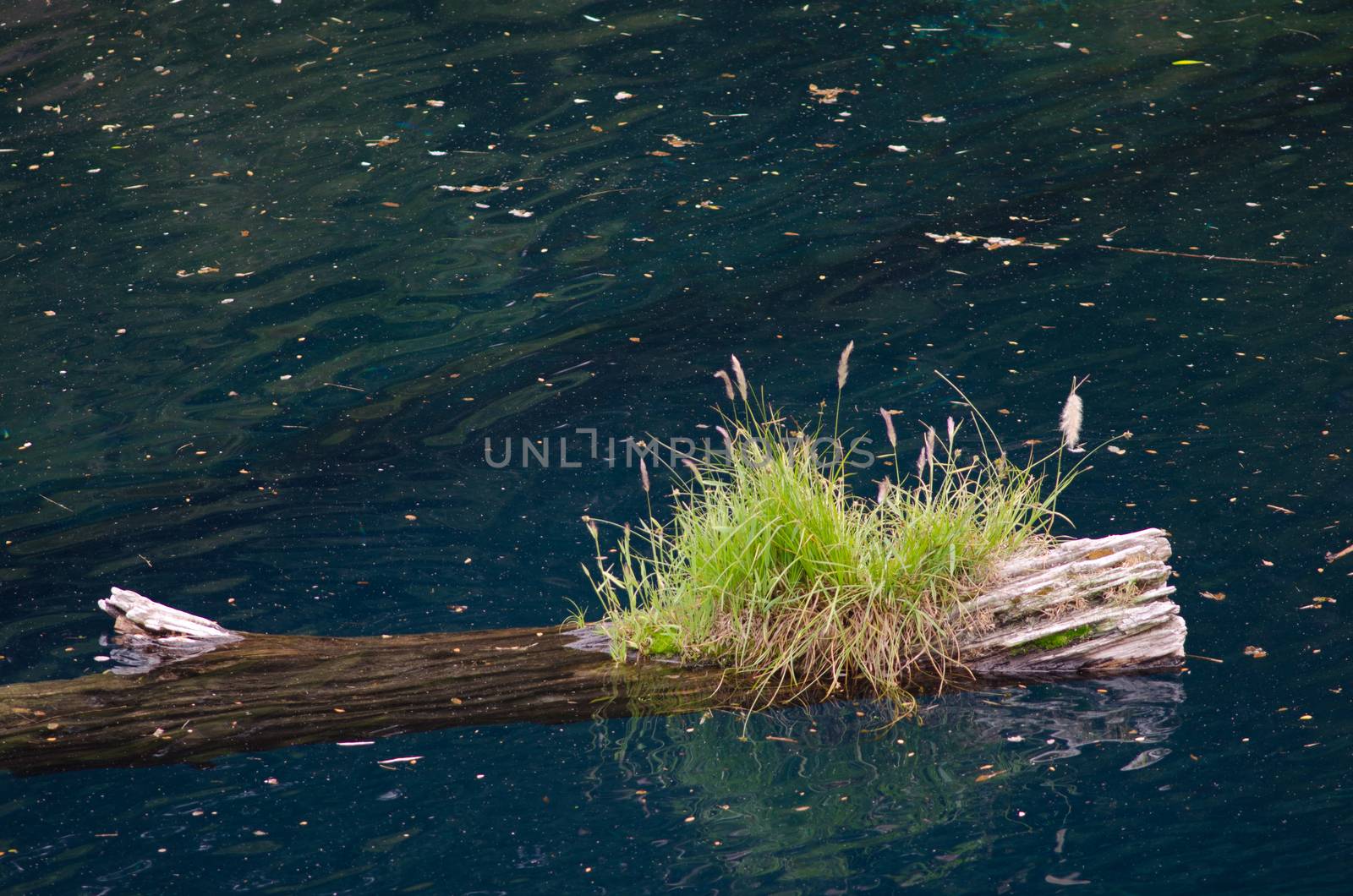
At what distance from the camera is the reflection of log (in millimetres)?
3254

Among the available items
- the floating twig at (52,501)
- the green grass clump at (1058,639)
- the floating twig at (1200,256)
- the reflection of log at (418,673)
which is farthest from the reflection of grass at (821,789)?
the floating twig at (1200,256)

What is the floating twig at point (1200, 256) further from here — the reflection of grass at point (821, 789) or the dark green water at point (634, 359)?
the reflection of grass at point (821, 789)

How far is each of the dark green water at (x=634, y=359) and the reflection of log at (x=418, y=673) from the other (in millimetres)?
119

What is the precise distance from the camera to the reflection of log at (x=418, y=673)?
325cm

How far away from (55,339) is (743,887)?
15.6 feet

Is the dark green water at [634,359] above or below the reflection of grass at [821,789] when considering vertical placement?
above

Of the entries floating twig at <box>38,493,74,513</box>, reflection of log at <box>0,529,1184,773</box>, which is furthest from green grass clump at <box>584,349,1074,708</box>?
floating twig at <box>38,493,74,513</box>

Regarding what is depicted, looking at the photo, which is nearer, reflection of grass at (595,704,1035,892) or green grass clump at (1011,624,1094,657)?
reflection of grass at (595,704,1035,892)

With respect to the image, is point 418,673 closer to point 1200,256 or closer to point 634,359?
point 634,359

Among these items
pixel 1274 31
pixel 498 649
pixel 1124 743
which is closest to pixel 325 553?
pixel 498 649

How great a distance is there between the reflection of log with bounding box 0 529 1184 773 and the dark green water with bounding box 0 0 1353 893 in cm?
12

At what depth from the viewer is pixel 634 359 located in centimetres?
580

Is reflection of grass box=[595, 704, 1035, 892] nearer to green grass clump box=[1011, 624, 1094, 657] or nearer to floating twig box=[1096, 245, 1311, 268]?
green grass clump box=[1011, 624, 1094, 657]

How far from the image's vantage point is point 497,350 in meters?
5.95
